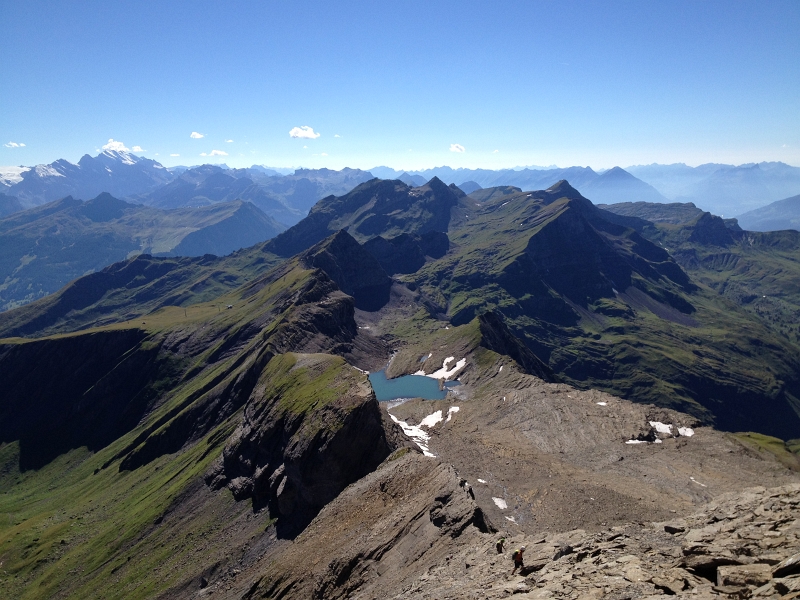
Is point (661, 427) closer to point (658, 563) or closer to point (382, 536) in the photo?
point (382, 536)

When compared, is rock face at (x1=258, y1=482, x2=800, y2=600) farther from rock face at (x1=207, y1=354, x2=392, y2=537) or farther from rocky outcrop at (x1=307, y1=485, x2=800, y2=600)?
rock face at (x1=207, y1=354, x2=392, y2=537)

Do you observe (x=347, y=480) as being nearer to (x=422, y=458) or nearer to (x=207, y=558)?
(x=422, y=458)

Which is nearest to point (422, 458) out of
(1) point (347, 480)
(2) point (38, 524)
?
(1) point (347, 480)

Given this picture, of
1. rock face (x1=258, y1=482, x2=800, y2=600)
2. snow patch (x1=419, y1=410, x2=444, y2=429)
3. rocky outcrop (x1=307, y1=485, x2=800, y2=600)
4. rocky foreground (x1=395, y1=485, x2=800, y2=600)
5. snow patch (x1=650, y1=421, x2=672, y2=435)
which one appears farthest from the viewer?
snow patch (x1=419, y1=410, x2=444, y2=429)

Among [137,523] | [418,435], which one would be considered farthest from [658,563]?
[137,523]

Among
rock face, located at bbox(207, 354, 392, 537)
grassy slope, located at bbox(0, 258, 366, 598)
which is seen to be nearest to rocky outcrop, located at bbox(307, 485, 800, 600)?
rock face, located at bbox(207, 354, 392, 537)

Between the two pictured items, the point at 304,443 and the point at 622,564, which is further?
the point at 304,443

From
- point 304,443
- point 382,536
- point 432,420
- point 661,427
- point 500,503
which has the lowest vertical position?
point 432,420

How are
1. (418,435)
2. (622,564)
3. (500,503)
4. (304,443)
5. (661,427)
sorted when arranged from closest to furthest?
(622,564) → (500,503) → (304,443) → (661,427) → (418,435)

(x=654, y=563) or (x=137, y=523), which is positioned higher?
(x=654, y=563)

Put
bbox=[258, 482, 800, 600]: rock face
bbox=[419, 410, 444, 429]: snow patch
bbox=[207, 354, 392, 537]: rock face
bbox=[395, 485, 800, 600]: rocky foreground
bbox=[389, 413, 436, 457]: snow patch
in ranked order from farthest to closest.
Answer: bbox=[419, 410, 444, 429]: snow patch < bbox=[389, 413, 436, 457]: snow patch < bbox=[207, 354, 392, 537]: rock face < bbox=[258, 482, 800, 600]: rock face < bbox=[395, 485, 800, 600]: rocky foreground
